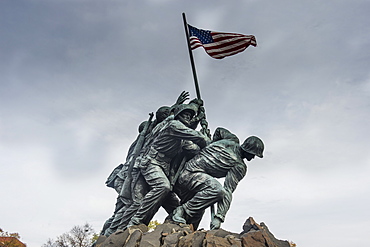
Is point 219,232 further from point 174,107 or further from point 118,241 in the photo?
point 174,107

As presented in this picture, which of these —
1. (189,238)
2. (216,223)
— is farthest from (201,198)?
Result: (189,238)

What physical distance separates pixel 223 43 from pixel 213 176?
163 inches

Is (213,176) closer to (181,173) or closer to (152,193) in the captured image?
(181,173)

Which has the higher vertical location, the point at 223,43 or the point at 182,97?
the point at 223,43

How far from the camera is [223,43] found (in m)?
10.2

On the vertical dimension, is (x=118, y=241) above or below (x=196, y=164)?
below

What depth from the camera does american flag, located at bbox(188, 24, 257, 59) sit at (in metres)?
10.2

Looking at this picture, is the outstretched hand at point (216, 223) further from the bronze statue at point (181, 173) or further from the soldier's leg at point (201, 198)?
the soldier's leg at point (201, 198)

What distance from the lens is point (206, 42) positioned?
10.4m

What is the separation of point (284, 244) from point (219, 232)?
1108 mm

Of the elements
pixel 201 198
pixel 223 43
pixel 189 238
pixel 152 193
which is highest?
pixel 223 43

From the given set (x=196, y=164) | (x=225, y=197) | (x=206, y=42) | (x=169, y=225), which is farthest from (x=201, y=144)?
(x=206, y=42)

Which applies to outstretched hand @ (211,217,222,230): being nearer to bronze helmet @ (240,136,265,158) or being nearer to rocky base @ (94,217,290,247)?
rocky base @ (94,217,290,247)

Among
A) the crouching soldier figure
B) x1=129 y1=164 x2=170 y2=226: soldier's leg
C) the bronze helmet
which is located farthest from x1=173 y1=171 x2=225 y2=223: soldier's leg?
the bronze helmet
